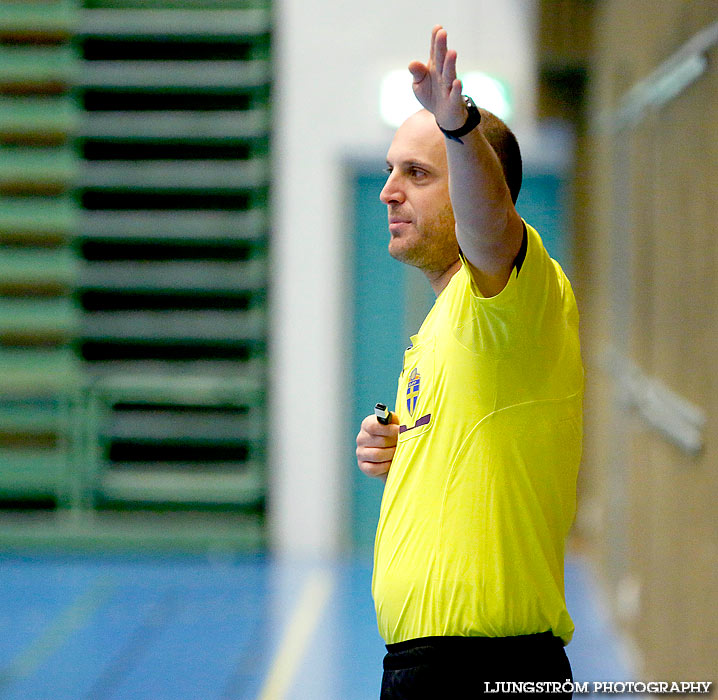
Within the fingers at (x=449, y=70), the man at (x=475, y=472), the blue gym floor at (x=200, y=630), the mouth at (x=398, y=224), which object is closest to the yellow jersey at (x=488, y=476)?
the man at (x=475, y=472)

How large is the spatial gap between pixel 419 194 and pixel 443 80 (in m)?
0.24

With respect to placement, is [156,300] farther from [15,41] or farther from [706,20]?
[706,20]

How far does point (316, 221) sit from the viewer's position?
6.38 m

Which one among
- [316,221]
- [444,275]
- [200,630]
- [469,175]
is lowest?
[200,630]

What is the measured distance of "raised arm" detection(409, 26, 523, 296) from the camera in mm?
1174

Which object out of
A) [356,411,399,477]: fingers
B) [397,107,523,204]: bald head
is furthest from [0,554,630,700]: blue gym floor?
[397,107,523,204]: bald head

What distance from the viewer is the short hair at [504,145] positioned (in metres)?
1.34

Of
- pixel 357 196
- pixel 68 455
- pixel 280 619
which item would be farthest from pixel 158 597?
pixel 357 196

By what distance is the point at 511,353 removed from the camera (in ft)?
4.24

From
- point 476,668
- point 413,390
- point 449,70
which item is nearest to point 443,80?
point 449,70

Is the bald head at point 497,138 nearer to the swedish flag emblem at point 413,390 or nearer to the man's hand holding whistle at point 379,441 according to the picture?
the swedish flag emblem at point 413,390

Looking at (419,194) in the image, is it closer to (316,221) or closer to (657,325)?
(657,325)

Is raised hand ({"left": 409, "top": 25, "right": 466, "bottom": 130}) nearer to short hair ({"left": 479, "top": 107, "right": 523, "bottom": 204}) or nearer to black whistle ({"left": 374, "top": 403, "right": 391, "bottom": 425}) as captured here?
A: short hair ({"left": 479, "top": 107, "right": 523, "bottom": 204})

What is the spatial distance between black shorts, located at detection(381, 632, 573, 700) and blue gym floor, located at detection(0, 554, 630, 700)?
99.2 inches
